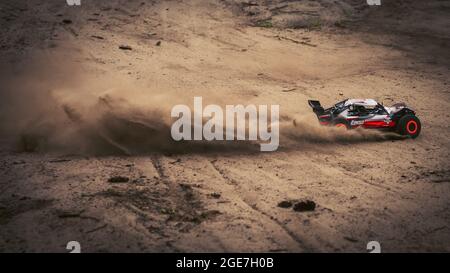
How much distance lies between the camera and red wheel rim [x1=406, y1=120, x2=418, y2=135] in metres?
10.6

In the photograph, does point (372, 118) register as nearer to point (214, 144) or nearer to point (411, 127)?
point (411, 127)

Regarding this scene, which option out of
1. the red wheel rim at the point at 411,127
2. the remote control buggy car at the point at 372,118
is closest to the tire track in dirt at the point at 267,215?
the remote control buggy car at the point at 372,118

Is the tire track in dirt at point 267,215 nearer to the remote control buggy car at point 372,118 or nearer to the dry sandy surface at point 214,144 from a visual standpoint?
the dry sandy surface at point 214,144

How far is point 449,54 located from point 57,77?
1203 cm

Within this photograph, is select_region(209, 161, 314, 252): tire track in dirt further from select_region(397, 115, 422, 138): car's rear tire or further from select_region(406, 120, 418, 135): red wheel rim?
select_region(406, 120, 418, 135): red wheel rim

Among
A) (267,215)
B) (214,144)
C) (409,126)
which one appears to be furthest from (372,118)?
(267,215)

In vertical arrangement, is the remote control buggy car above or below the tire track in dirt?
above

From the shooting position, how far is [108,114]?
1022 cm

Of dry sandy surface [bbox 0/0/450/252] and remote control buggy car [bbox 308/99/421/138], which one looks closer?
dry sandy surface [bbox 0/0/450/252]

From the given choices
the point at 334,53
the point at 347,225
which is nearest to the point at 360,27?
the point at 334,53

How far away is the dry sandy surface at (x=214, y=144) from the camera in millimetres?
7254

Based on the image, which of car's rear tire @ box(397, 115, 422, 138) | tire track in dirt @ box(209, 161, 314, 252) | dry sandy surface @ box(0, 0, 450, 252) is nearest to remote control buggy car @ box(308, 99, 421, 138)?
car's rear tire @ box(397, 115, 422, 138)

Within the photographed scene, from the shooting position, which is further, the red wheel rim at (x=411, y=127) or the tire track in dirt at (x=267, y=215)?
the red wheel rim at (x=411, y=127)

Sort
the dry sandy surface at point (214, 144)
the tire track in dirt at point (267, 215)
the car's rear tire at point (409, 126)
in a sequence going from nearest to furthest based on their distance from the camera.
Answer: the tire track in dirt at point (267, 215), the dry sandy surface at point (214, 144), the car's rear tire at point (409, 126)
